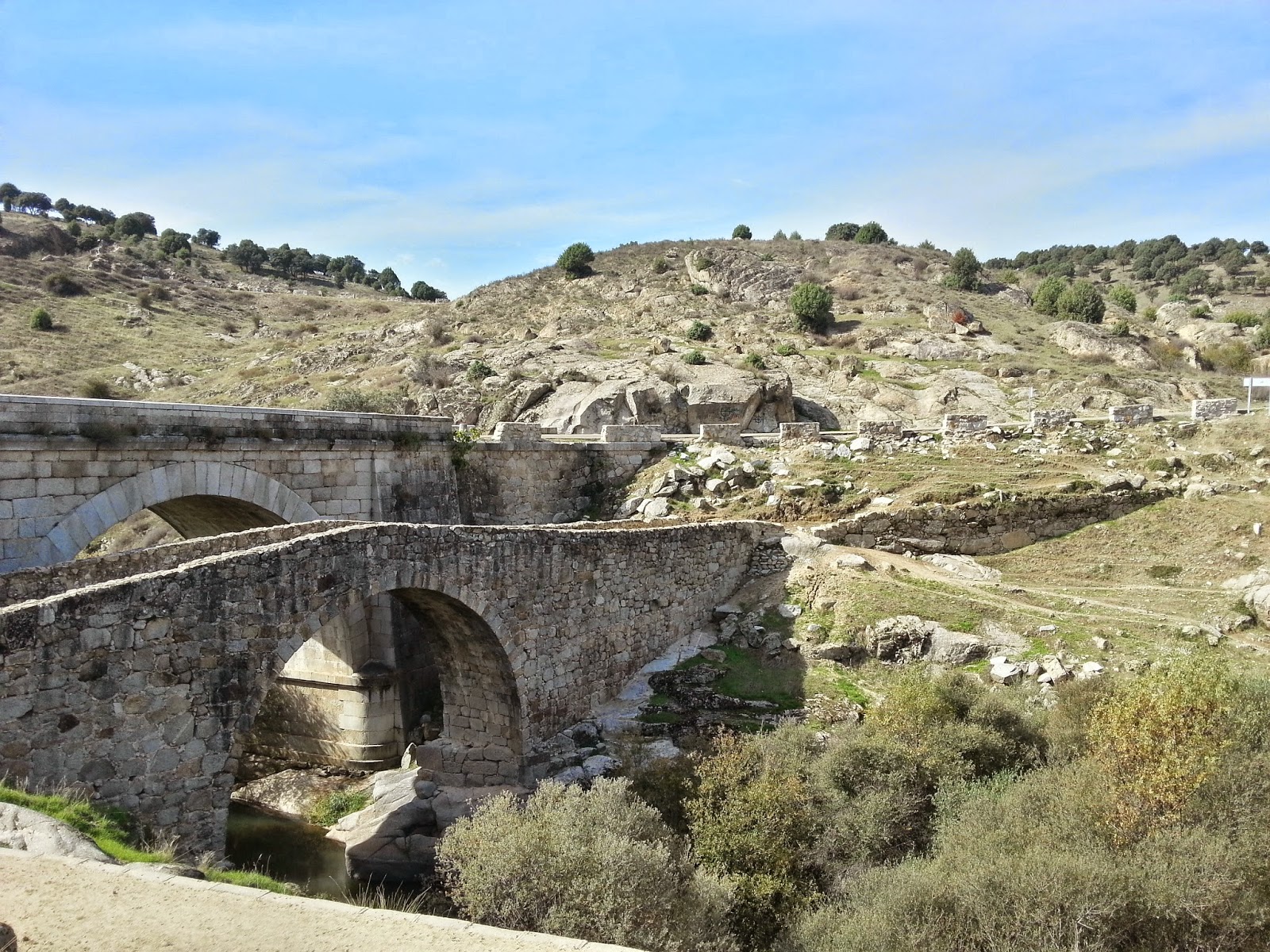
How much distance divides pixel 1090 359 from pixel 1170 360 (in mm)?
4884

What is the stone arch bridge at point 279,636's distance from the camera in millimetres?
8156

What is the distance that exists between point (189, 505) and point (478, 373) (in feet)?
67.8

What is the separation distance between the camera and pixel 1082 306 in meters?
53.3

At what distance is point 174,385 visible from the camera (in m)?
40.8

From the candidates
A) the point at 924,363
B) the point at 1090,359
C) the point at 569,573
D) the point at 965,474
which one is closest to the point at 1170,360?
the point at 1090,359

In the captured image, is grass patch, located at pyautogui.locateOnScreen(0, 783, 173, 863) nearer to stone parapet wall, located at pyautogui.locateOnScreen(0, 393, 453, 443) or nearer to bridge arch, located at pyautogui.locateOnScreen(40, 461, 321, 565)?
bridge arch, located at pyautogui.locateOnScreen(40, 461, 321, 565)

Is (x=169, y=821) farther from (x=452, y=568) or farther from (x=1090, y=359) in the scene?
(x=1090, y=359)

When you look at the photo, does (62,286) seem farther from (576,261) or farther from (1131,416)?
(1131,416)

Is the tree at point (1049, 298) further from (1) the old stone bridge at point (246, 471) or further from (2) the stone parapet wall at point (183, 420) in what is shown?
(2) the stone parapet wall at point (183, 420)

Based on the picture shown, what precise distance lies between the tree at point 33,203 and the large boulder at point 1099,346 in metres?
83.7

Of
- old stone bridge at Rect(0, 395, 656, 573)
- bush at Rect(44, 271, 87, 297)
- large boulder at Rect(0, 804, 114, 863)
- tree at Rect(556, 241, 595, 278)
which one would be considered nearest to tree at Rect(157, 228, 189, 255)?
bush at Rect(44, 271, 87, 297)

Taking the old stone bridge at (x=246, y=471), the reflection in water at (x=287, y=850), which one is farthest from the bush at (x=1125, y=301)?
the reflection in water at (x=287, y=850)

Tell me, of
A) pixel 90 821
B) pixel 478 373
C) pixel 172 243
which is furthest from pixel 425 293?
pixel 90 821

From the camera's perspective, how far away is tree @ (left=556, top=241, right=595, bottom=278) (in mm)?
60344
